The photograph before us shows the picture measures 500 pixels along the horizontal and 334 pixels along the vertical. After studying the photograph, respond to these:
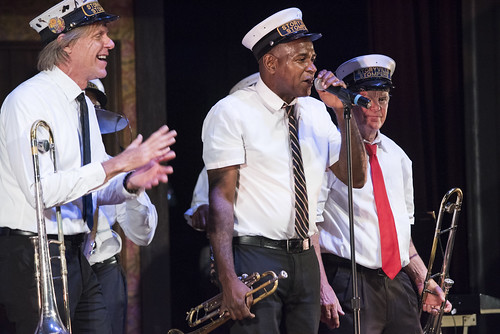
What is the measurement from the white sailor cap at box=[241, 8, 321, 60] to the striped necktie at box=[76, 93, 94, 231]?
86 centimetres

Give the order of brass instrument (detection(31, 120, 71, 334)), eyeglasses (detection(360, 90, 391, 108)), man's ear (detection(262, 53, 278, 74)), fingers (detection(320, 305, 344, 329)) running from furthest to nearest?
1. eyeglasses (detection(360, 90, 391, 108))
2. fingers (detection(320, 305, 344, 329))
3. man's ear (detection(262, 53, 278, 74))
4. brass instrument (detection(31, 120, 71, 334))

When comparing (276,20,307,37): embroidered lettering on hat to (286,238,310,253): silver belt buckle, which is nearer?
(286,238,310,253): silver belt buckle

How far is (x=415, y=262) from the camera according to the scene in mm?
4559

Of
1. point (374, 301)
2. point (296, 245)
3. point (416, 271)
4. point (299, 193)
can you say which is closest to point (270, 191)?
point (299, 193)

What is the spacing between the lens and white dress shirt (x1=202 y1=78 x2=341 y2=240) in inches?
138

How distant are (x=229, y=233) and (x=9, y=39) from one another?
3259 millimetres

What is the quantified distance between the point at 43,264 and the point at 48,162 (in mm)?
429

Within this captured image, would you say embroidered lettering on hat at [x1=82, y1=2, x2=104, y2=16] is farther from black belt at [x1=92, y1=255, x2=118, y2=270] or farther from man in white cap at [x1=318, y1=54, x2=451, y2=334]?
man in white cap at [x1=318, y1=54, x2=451, y2=334]

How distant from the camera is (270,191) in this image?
354cm

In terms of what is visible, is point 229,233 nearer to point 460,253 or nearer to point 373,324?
point 373,324

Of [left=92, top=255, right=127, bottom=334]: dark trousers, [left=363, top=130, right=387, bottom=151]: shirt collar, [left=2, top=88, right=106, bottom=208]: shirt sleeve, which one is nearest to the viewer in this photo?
[left=2, top=88, right=106, bottom=208]: shirt sleeve

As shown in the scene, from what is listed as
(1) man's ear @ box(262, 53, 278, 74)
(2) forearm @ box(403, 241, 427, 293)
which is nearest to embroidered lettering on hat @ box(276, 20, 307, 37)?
(1) man's ear @ box(262, 53, 278, 74)

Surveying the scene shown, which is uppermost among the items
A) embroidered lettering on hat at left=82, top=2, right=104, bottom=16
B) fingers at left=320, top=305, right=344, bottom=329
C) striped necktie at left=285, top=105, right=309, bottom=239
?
embroidered lettering on hat at left=82, top=2, right=104, bottom=16

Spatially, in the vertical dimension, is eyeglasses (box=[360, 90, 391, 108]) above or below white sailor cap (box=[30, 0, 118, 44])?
below
